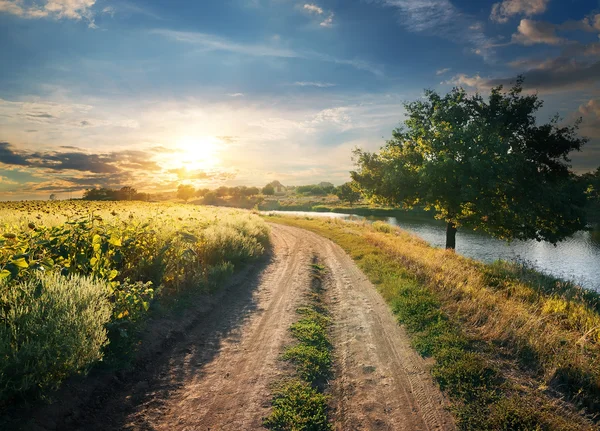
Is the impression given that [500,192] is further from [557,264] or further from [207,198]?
[207,198]

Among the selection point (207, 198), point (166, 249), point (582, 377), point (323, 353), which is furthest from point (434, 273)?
point (207, 198)

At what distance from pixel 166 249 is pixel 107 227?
2.14 meters

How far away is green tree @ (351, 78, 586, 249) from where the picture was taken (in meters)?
19.2

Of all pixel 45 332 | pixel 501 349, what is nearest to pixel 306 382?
pixel 45 332

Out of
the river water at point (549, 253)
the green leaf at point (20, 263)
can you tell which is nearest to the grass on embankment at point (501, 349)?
the green leaf at point (20, 263)

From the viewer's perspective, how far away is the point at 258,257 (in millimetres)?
18125

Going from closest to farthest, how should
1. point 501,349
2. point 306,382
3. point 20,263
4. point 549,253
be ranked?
Answer: point 20,263, point 306,382, point 501,349, point 549,253

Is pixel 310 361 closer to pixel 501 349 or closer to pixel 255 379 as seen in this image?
pixel 255 379

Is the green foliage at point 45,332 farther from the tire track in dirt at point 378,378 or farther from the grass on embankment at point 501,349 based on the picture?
the grass on embankment at point 501,349

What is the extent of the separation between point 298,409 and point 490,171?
58.4ft

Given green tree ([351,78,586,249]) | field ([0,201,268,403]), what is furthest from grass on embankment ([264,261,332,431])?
green tree ([351,78,586,249])

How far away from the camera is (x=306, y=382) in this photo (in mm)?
6281

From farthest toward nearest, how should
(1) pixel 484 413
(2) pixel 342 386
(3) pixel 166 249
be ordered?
(3) pixel 166 249 < (2) pixel 342 386 < (1) pixel 484 413

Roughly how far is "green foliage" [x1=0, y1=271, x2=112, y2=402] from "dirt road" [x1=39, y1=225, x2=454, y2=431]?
0.81 m
